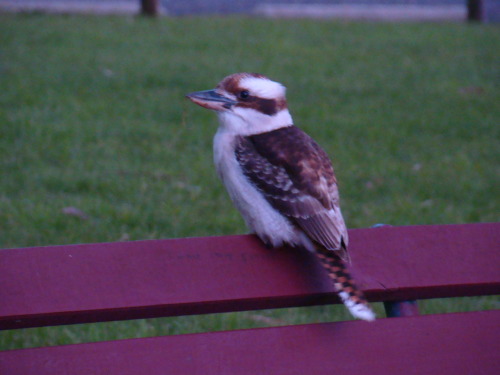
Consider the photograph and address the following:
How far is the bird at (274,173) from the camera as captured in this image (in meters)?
2.51

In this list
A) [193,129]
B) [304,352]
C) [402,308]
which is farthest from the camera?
[193,129]

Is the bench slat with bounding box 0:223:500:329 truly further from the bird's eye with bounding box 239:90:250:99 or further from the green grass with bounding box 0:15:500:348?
the green grass with bounding box 0:15:500:348

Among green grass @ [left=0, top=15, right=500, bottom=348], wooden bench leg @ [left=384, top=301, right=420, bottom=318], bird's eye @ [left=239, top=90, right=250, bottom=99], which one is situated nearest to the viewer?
wooden bench leg @ [left=384, top=301, right=420, bottom=318]

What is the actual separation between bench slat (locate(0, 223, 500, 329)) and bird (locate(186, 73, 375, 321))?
0.09 m

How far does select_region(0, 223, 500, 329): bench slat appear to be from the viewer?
2096 millimetres

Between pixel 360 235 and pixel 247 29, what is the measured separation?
10.1 meters

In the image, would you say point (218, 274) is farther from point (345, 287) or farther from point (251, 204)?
point (251, 204)

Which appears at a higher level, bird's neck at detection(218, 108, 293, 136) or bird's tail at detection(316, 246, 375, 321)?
bird's neck at detection(218, 108, 293, 136)

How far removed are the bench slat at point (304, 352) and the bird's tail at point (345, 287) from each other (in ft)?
0.38

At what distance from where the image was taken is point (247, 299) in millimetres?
A: 2236

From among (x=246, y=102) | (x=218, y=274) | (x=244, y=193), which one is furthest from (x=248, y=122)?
(x=218, y=274)

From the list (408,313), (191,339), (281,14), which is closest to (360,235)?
(408,313)

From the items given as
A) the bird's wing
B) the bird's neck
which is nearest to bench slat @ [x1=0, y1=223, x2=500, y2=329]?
the bird's wing

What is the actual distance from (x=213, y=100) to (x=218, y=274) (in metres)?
0.80
